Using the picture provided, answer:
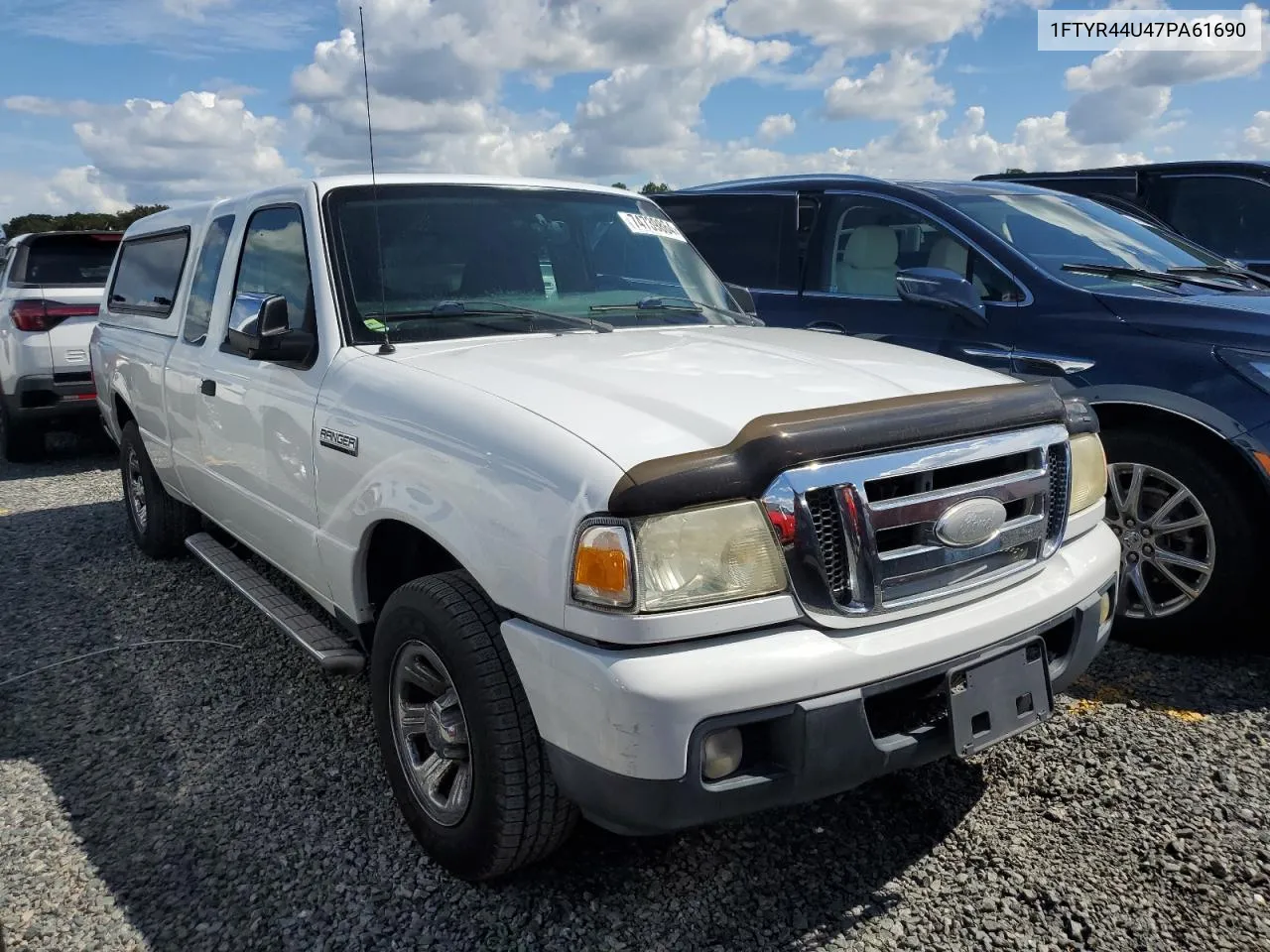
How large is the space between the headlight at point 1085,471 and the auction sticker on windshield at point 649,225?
6.11 ft

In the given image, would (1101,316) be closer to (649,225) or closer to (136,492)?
(649,225)

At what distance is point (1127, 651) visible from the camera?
12.5ft

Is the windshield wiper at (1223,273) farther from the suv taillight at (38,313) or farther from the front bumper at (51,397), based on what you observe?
the suv taillight at (38,313)

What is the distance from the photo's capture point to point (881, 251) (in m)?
4.93

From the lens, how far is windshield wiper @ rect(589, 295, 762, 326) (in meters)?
3.51

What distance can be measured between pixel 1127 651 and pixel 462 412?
2.86 metres

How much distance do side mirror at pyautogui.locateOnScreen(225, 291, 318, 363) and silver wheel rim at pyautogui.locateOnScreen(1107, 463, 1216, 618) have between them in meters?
2.99

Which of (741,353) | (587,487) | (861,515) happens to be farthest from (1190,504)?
(587,487)

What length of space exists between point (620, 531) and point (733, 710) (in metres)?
0.42

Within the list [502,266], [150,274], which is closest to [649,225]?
[502,266]

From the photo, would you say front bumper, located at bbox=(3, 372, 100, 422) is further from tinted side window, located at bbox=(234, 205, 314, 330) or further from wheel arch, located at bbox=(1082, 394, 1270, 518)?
wheel arch, located at bbox=(1082, 394, 1270, 518)

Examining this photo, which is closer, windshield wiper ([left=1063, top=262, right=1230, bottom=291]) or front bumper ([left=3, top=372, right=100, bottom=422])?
windshield wiper ([left=1063, top=262, right=1230, bottom=291])

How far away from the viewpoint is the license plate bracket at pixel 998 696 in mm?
2180

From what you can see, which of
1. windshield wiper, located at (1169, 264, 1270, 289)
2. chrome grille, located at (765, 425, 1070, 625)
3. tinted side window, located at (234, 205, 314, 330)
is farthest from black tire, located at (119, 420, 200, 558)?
windshield wiper, located at (1169, 264, 1270, 289)
